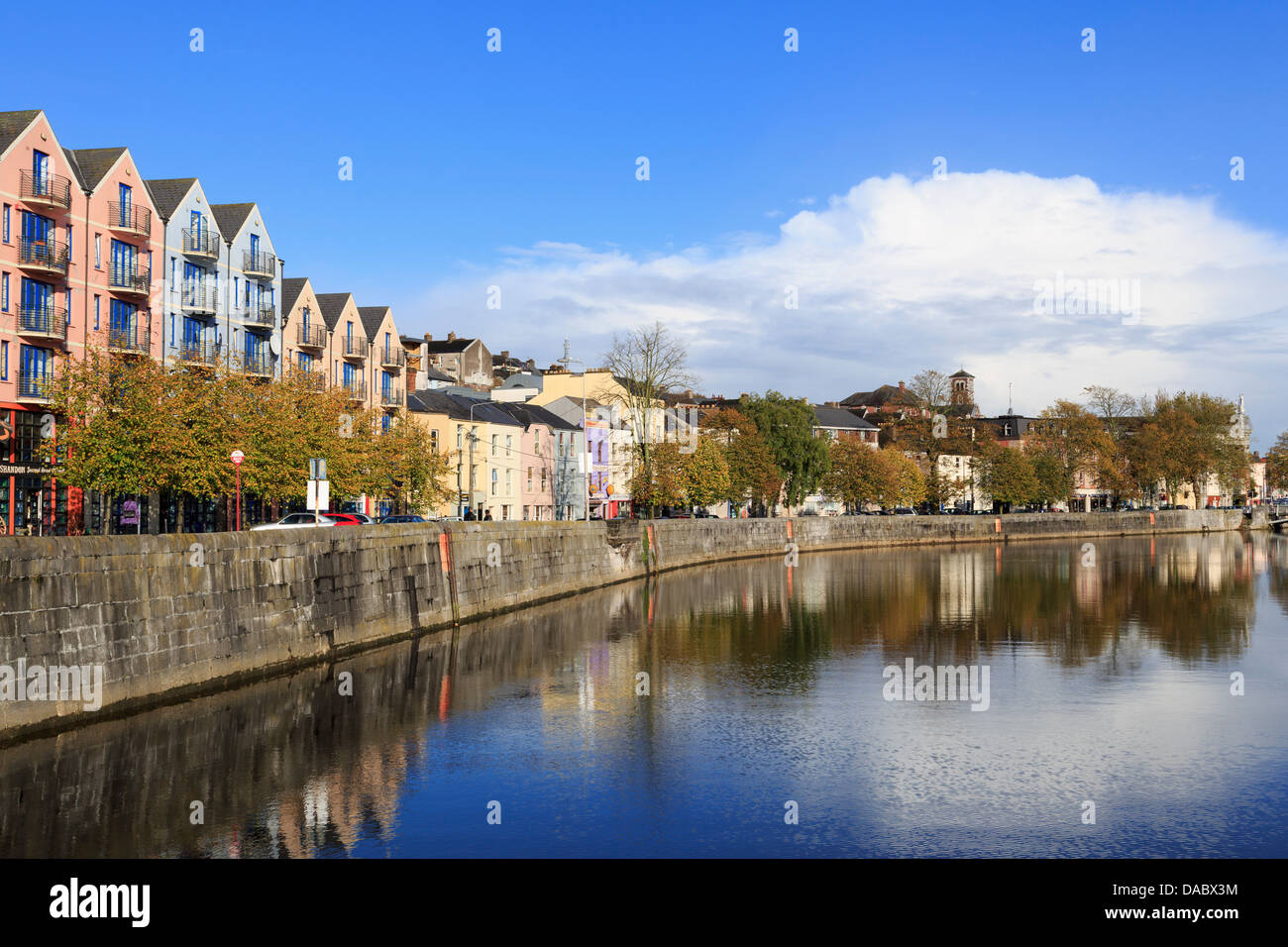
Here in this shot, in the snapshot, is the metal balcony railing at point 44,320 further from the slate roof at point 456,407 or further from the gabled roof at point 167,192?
the slate roof at point 456,407

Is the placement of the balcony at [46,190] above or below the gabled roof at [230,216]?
below

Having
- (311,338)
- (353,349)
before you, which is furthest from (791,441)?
(311,338)

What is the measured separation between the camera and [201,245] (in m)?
67.2

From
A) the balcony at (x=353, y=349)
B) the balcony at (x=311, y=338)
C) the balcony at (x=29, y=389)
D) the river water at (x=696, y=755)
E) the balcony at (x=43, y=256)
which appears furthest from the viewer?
the balcony at (x=353, y=349)

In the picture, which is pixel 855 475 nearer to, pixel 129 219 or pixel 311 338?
pixel 311 338

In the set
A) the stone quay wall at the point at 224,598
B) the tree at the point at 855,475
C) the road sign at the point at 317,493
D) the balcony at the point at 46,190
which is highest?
the balcony at the point at 46,190

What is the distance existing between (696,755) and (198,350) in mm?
52257

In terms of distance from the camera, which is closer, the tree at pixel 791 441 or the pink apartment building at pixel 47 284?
the pink apartment building at pixel 47 284

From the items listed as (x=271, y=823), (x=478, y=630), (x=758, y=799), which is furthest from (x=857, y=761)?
(x=478, y=630)

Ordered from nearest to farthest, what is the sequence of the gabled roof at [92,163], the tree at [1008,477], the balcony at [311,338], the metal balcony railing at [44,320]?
the metal balcony railing at [44,320], the gabled roof at [92,163], the balcony at [311,338], the tree at [1008,477]

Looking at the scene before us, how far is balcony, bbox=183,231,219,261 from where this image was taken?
66.2m

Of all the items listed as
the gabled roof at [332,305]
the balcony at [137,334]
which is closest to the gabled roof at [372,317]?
the gabled roof at [332,305]

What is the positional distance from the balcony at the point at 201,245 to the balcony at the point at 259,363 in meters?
5.69

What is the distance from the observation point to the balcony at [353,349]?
82938 millimetres
